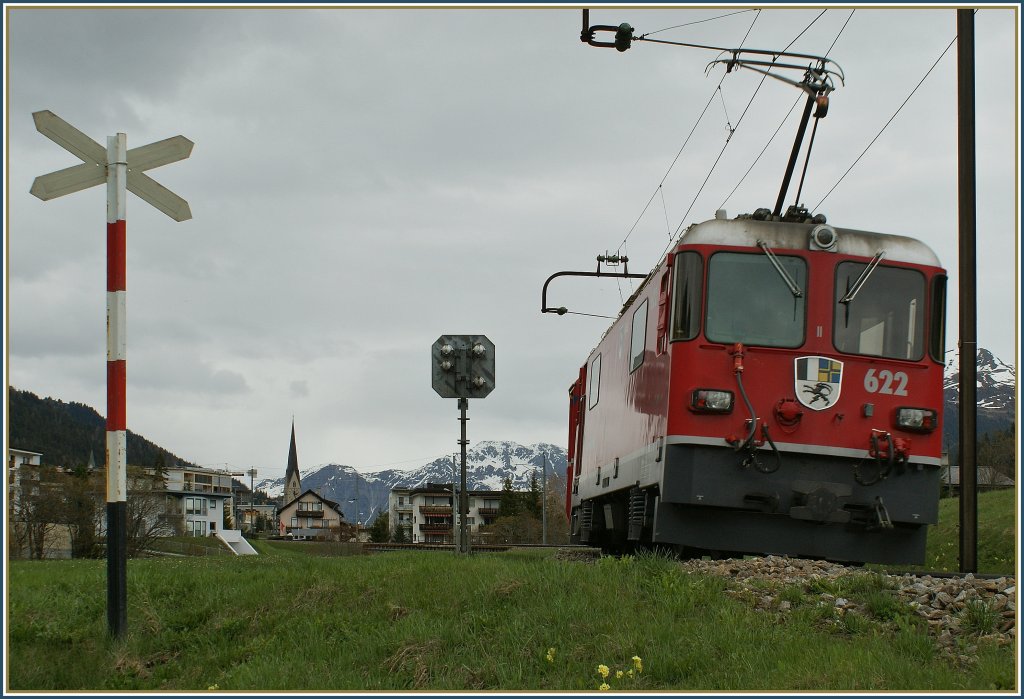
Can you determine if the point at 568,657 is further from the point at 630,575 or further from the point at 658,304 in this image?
the point at 658,304

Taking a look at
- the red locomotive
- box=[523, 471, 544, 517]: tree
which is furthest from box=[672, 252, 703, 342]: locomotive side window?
box=[523, 471, 544, 517]: tree

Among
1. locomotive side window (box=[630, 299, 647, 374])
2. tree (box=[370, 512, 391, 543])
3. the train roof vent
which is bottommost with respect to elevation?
tree (box=[370, 512, 391, 543])

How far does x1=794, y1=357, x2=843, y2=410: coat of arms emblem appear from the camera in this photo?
10336 mm

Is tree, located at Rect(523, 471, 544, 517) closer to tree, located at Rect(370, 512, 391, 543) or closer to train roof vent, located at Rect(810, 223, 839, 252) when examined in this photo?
tree, located at Rect(370, 512, 391, 543)

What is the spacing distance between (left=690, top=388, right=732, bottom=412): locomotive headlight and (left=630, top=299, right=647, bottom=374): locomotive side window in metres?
1.87

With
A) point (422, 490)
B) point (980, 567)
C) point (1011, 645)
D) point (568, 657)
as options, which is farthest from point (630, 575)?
point (422, 490)

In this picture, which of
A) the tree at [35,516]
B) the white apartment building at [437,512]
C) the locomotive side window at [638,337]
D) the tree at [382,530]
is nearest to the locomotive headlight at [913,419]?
the locomotive side window at [638,337]

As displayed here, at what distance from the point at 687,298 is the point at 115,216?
17.7 feet

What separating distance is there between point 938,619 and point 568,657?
96.0 inches

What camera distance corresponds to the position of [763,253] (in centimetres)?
1059

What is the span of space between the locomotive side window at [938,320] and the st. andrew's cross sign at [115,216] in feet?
23.8

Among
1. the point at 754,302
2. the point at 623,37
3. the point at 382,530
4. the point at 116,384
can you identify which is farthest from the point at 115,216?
the point at 382,530

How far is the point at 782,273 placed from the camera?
10547mm

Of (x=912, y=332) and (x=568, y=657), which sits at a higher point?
(x=912, y=332)
